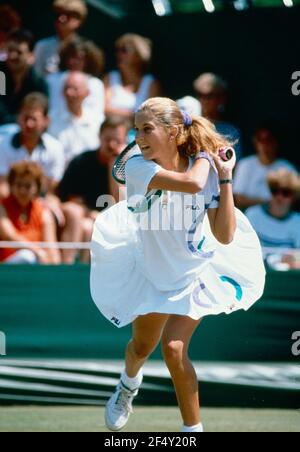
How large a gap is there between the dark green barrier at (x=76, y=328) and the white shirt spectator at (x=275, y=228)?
124 centimetres

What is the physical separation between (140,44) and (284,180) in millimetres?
1747

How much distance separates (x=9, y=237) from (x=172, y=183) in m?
3.05

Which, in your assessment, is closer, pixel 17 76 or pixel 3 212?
pixel 3 212

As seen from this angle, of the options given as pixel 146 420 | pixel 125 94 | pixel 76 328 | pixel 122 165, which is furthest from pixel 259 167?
pixel 122 165

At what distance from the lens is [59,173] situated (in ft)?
27.9

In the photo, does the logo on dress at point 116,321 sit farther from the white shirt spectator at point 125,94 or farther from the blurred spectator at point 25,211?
the white shirt spectator at point 125,94

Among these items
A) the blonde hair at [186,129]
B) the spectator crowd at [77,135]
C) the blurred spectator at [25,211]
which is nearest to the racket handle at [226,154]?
the blonde hair at [186,129]

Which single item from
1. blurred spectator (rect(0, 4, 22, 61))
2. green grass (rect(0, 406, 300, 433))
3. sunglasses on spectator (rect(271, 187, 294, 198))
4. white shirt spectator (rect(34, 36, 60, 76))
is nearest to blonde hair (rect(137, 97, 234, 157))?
green grass (rect(0, 406, 300, 433))

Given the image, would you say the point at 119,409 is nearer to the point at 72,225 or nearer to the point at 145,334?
the point at 145,334

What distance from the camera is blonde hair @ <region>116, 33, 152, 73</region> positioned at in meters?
8.84

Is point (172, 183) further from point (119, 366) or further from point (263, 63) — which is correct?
point (263, 63)

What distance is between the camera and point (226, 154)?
203 inches

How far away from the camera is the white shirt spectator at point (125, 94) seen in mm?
8930

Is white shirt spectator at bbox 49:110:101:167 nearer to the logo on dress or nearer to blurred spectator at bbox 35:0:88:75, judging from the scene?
blurred spectator at bbox 35:0:88:75
